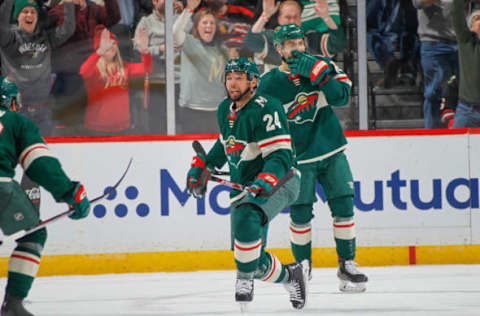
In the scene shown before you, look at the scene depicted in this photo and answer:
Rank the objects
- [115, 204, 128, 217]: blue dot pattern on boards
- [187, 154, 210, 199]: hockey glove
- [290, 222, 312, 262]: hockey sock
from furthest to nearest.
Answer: [115, 204, 128, 217]: blue dot pattern on boards
[290, 222, 312, 262]: hockey sock
[187, 154, 210, 199]: hockey glove

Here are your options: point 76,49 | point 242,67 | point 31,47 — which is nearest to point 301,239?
point 242,67

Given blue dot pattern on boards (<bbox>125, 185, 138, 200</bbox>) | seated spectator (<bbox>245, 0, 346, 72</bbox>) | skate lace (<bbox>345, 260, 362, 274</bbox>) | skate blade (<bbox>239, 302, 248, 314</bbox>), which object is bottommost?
skate blade (<bbox>239, 302, 248, 314</bbox>)

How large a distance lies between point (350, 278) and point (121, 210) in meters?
1.81

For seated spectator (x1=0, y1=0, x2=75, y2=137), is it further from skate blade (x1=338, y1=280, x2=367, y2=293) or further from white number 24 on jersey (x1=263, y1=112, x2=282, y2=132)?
white number 24 on jersey (x1=263, y1=112, x2=282, y2=132)

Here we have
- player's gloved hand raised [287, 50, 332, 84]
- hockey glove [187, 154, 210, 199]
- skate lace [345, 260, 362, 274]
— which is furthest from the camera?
skate lace [345, 260, 362, 274]

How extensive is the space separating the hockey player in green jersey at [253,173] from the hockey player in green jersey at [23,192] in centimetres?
57

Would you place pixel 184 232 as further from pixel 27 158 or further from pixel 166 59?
pixel 27 158

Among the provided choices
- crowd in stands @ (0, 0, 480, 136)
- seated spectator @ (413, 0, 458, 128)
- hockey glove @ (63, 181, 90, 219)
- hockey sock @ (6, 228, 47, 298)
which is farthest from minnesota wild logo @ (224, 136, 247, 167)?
seated spectator @ (413, 0, 458, 128)

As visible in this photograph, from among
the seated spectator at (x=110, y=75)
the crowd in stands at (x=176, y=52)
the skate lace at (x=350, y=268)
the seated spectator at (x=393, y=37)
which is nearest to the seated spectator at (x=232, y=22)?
the crowd in stands at (x=176, y=52)

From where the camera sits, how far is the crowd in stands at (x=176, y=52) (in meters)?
5.36

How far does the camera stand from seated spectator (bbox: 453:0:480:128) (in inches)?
209

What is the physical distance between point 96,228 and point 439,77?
8.87ft

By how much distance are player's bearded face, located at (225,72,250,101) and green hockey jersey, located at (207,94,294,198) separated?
5cm

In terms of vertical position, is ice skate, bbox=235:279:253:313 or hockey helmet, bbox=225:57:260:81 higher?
hockey helmet, bbox=225:57:260:81
